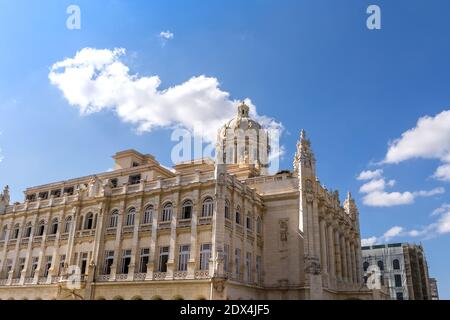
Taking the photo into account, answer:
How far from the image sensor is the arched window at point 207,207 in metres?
38.9

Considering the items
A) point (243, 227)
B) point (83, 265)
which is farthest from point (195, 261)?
point (83, 265)

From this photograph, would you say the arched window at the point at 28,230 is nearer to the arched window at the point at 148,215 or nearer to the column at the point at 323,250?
the arched window at the point at 148,215

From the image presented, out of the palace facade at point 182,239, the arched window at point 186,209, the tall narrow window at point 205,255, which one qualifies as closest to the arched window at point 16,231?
the palace facade at point 182,239

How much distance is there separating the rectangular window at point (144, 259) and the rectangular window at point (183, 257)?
3626 mm

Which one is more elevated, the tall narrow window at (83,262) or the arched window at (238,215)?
the arched window at (238,215)

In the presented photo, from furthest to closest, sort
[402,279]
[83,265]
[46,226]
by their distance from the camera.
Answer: [402,279]
[46,226]
[83,265]

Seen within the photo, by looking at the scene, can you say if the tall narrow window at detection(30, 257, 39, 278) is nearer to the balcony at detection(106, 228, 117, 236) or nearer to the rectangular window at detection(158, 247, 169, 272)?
the balcony at detection(106, 228, 117, 236)

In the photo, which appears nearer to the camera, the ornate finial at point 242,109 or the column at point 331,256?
the column at point 331,256

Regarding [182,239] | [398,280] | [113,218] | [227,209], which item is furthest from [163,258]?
[398,280]

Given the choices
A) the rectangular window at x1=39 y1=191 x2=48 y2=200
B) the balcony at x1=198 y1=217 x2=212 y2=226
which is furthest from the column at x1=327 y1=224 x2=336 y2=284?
the rectangular window at x1=39 y1=191 x2=48 y2=200

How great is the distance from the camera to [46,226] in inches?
1933
